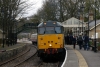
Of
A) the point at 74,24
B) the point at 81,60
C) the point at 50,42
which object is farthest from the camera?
the point at 74,24

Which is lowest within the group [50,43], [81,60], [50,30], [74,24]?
[81,60]

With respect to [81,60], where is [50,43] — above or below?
above

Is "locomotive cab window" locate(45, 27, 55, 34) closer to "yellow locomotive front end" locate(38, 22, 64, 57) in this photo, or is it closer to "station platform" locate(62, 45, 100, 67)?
"yellow locomotive front end" locate(38, 22, 64, 57)

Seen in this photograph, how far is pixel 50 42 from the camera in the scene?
23.4 m

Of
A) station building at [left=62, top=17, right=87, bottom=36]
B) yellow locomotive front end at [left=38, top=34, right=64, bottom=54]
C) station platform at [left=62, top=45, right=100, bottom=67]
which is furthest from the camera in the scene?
station building at [left=62, top=17, right=87, bottom=36]

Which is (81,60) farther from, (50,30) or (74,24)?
(74,24)

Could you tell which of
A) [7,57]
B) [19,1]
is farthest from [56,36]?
[19,1]

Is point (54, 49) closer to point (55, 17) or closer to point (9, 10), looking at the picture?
point (9, 10)

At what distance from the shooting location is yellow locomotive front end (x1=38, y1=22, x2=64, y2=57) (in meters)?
23.2

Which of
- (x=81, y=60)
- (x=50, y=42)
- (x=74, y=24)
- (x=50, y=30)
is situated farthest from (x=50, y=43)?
(x=74, y=24)

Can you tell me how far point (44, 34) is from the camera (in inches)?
936

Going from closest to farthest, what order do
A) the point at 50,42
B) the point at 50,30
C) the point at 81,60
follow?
the point at 81,60
the point at 50,42
the point at 50,30

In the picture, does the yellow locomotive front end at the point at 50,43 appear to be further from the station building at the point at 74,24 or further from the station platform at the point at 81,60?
the station building at the point at 74,24

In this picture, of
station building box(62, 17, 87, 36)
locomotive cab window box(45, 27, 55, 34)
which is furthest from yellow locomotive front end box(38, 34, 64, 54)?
station building box(62, 17, 87, 36)
